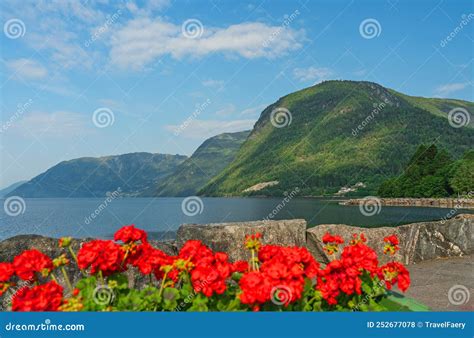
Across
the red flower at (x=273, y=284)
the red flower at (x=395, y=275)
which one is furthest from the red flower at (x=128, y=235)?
the red flower at (x=395, y=275)

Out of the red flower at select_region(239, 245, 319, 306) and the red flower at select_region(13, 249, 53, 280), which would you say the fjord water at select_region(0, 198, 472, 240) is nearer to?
the red flower at select_region(239, 245, 319, 306)

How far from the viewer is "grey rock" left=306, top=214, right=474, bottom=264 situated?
395 inches

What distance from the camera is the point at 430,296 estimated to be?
7754 millimetres

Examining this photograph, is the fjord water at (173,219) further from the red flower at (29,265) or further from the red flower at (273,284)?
the red flower at (29,265)

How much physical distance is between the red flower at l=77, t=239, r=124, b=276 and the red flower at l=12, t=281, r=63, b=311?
0.34 m

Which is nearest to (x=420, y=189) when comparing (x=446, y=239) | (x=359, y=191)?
(x=359, y=191)

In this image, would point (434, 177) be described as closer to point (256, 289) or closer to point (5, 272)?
point (256, 289)

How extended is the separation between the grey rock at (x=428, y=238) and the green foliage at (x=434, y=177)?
330 feet

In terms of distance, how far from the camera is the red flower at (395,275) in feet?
13.0

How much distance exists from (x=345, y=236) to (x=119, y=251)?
7053 mm

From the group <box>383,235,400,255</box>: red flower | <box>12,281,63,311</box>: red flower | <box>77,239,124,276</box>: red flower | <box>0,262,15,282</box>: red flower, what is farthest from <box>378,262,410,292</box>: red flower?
<box>0,262,15,282</box>: red flower

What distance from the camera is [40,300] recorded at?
3.07 m

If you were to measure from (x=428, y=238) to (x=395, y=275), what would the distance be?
8158mm

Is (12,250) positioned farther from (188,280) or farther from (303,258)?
(303,258)
